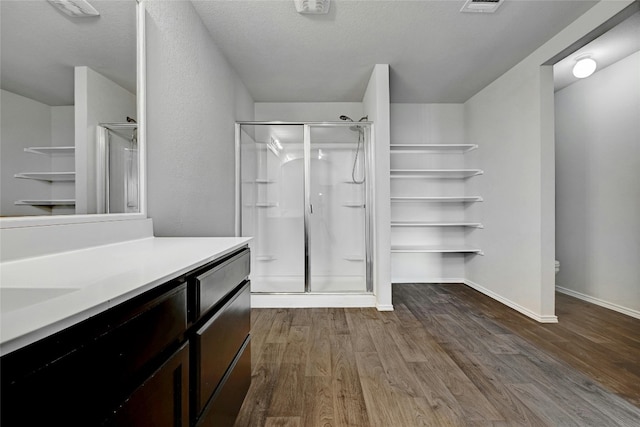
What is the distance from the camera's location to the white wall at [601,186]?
→ 2734 millimetres

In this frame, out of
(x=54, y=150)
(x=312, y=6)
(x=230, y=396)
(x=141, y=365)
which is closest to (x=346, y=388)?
(x=230, y=396)

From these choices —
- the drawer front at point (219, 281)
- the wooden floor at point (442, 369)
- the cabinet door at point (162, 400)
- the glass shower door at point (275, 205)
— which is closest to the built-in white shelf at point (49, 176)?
the drawer front at point (219, 281)

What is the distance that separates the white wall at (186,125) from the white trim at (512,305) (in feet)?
9.45

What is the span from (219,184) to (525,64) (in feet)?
10.00

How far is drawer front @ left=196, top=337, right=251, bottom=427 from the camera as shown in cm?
94

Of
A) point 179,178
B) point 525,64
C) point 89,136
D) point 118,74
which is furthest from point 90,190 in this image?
point 525,64

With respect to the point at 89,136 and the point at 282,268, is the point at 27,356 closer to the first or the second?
the point at 89,136

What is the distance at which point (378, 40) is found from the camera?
2549 millimetres

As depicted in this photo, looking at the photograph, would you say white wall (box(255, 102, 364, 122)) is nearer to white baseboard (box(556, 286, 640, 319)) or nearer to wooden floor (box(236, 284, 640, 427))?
wooden floor (box(236, 284, 640, 427))

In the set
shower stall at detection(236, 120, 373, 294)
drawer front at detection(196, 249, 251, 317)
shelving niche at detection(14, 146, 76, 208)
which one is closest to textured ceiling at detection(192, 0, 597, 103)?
shower stall at detection(236, 120, 373, 294)

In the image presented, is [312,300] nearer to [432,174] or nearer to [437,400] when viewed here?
[437,400]

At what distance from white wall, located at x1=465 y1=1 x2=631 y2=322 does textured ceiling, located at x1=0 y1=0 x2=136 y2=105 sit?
2889 mm

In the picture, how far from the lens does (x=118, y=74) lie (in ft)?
4.34

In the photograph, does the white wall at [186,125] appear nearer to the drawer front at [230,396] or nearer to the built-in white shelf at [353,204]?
the drawer front at [230,396]
